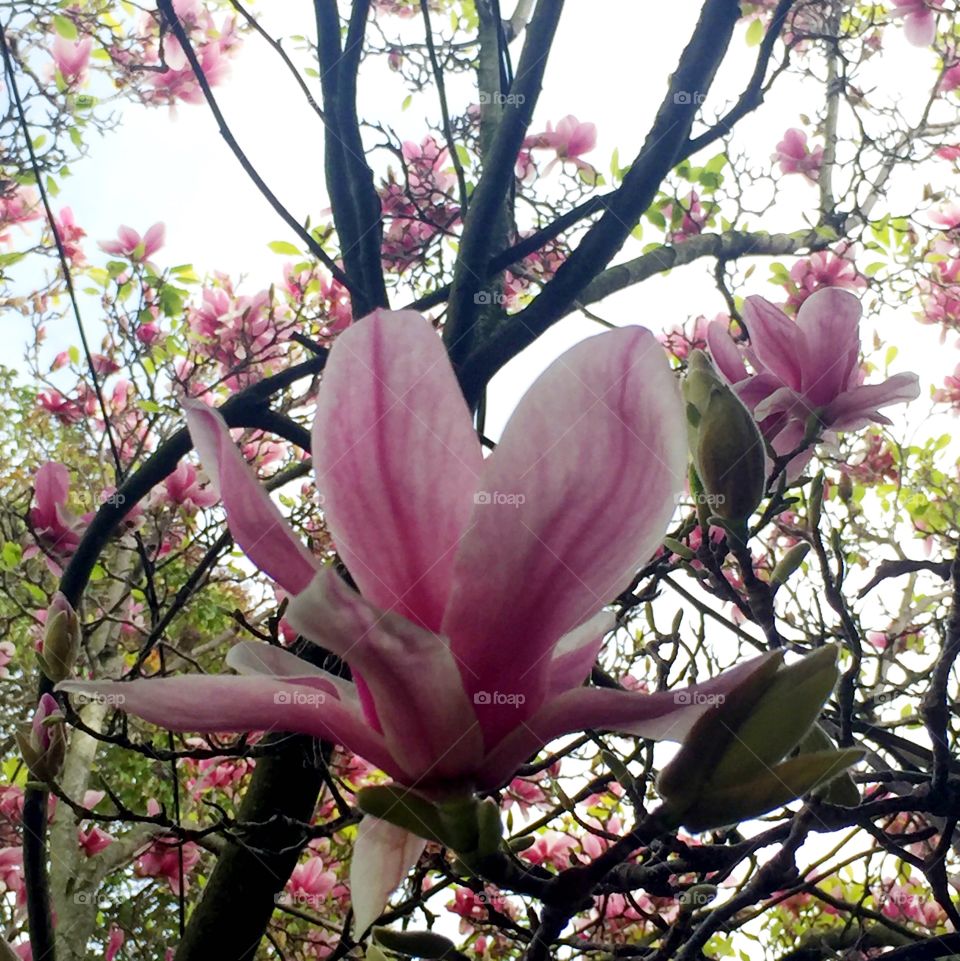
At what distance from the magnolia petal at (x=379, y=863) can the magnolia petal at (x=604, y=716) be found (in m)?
0.07

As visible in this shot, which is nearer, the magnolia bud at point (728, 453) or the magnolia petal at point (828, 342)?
the magnolia bud at point (728, 453)

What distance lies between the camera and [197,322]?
7.88 feet

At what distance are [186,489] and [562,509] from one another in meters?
1.67

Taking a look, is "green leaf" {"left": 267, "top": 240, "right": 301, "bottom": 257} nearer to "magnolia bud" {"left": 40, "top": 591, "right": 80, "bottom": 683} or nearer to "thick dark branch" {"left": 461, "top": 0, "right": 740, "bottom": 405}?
"thick dark branch" {"left": 461, "top": 0, "right": 740, "bottom": 405}

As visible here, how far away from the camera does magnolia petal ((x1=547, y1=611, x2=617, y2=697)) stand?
0.35 m

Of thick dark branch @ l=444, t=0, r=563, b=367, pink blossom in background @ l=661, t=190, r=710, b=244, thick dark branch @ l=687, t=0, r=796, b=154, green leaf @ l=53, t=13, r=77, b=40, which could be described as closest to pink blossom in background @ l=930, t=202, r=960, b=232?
pink blossom in background @ l=661, t=190, r=710, b=244

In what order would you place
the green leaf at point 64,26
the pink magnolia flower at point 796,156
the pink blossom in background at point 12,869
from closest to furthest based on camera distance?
1. the pink blossom in background at point 12,869
2. the green leaf at point 64,26
3. the pink magnolia flower at point 796,156

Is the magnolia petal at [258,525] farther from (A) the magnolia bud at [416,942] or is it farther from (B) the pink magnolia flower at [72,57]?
(B) the pink magnolia flower at [72,57]

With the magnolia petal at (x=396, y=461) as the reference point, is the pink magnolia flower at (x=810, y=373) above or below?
above

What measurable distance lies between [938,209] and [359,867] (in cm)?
261

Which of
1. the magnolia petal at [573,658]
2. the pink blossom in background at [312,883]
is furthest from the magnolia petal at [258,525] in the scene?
the pink blossom in background at [312,883]

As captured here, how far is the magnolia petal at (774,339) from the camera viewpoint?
0.69 meters

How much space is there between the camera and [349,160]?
1.08 meters

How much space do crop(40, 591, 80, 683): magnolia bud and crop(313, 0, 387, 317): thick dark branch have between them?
1.78ft
